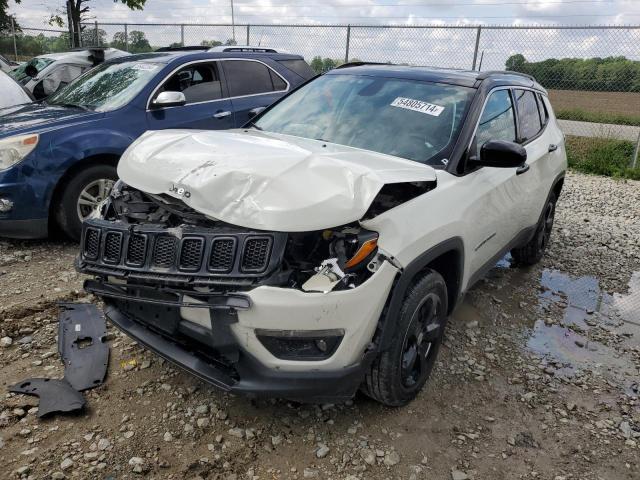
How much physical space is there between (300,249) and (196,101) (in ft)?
13.3

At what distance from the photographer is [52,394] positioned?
9.42 feet

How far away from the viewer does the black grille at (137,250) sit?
7.96 ft

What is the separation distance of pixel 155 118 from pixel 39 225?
1.54 meters

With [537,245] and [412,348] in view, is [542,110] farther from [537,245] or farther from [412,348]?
[412,348]

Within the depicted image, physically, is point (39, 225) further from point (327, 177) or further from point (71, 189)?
point (327, 177)

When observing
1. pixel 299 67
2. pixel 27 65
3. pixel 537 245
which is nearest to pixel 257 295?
pixel 537 245

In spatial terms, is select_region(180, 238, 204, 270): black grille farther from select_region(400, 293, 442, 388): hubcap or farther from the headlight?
the headlight

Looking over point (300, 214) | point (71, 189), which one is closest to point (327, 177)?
point (300, 214)

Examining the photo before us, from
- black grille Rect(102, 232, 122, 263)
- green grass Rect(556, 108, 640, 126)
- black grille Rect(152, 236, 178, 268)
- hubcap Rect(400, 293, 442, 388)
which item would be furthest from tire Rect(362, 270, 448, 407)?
green grass Rect(556, 108, 640, 126)

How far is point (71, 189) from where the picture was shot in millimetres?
4871

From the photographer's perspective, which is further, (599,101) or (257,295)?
(599,101)

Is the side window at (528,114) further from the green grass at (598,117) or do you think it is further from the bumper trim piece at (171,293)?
the green grass at (598,117)

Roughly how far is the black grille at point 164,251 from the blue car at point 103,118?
9.45 ft

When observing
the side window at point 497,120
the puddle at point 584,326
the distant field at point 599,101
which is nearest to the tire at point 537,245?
the puddle at point 584,326
